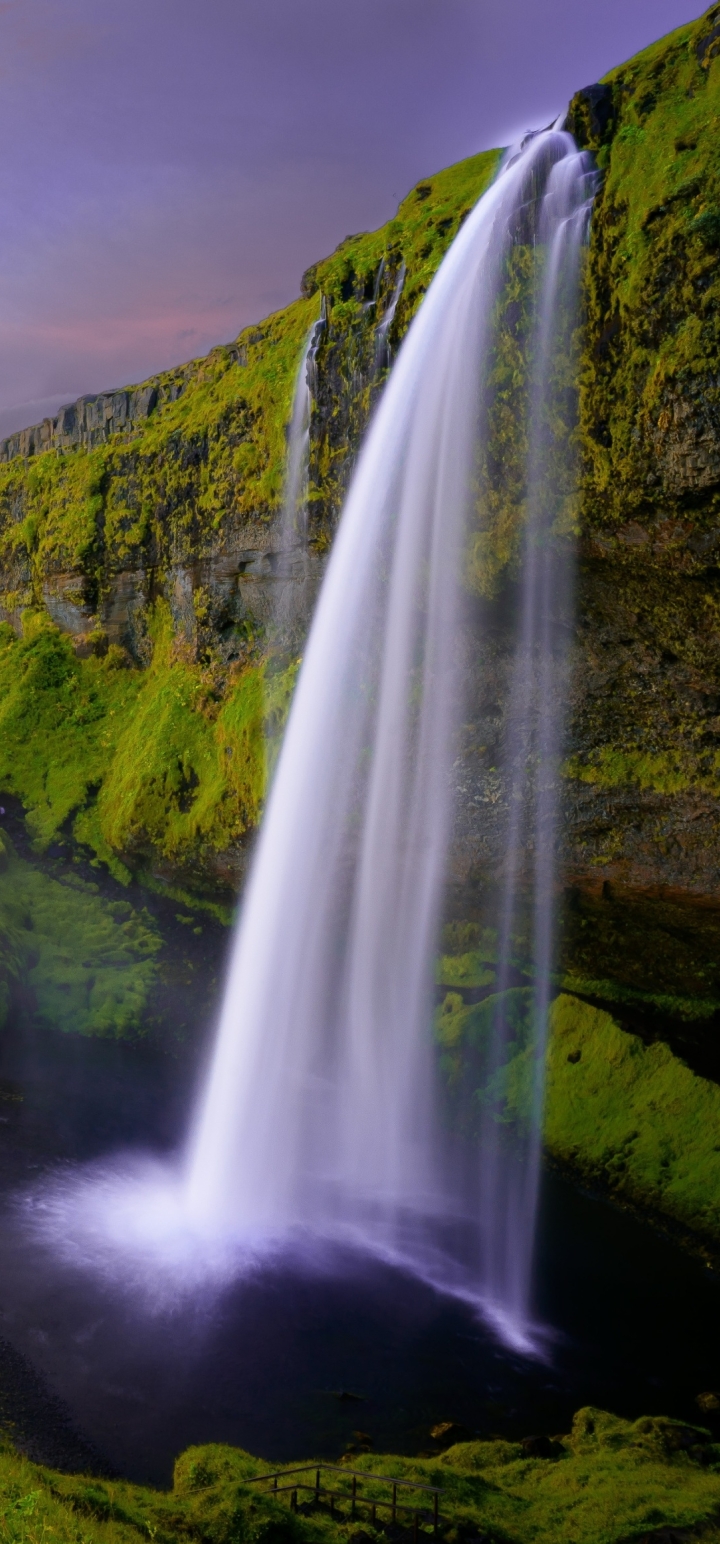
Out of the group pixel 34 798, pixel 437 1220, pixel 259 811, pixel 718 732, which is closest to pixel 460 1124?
pixel 437 1220

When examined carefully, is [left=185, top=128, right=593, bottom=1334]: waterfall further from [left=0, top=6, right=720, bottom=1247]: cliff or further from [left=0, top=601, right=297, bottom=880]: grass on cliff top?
[left=0, top=601, right=297, bottom=880]: grass on cliff top

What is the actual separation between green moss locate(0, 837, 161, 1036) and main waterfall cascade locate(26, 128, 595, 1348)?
488 centimetres

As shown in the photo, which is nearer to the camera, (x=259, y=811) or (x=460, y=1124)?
(x=460, y=1124)

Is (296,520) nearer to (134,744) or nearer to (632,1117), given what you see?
(134,744)

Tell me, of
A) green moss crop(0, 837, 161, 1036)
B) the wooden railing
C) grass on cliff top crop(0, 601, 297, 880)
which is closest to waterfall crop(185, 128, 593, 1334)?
grass on cliff top crop(0, 601, 297, 880)

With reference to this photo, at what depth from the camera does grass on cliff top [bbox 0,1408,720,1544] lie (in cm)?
658

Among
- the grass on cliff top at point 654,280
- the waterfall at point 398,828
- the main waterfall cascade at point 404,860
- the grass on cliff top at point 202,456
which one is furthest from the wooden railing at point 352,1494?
the grass on cliff top at point 202,456

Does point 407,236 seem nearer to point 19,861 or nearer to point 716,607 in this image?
point 716,607

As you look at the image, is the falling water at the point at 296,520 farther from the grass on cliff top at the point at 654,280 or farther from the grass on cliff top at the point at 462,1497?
the grass on cliff top at the point at 462,1497

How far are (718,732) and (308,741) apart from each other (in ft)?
21.9

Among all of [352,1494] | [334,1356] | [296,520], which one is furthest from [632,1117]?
[296,520]

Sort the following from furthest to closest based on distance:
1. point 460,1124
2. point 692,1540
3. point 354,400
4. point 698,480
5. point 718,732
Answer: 1. point 460,1124
2. point 354,400
3. point 718,732
4. point 698,480
5. point 692,1540

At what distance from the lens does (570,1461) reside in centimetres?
871

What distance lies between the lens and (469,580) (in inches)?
535
